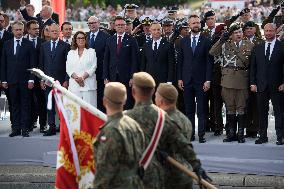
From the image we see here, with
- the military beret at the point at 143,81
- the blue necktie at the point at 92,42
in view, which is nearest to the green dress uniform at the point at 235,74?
the blue necktie at the point at 92,42

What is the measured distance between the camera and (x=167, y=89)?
8.52 meters

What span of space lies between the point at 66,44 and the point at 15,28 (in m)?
0.95

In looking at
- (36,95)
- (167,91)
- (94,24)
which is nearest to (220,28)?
(94,24)

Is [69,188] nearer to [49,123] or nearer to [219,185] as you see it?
[219,185]

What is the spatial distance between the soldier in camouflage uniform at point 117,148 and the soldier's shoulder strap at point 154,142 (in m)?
0.28

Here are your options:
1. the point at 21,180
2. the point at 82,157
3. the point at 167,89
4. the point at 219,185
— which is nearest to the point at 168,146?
the point at 167,89

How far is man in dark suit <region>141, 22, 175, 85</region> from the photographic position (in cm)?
1414

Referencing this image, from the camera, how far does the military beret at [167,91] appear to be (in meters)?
8.52

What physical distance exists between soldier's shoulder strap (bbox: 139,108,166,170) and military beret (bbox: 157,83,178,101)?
415 mm

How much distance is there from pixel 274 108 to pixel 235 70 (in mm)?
916

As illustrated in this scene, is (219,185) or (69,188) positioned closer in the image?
(69,188)

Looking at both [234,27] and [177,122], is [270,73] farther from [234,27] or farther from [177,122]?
[177,122]

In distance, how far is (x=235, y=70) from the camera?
13.8m

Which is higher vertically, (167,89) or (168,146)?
(167,89)
